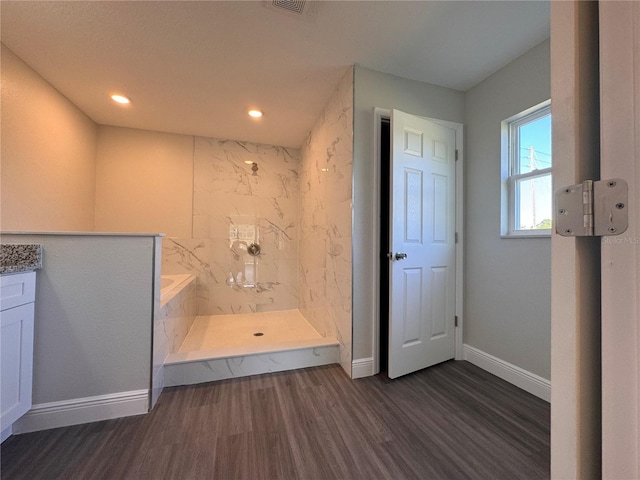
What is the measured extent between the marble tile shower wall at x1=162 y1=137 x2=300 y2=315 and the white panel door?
199 centimetres

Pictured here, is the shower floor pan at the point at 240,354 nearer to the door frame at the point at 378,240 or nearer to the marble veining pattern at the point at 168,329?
the marble veining pattern at the point at 168,329

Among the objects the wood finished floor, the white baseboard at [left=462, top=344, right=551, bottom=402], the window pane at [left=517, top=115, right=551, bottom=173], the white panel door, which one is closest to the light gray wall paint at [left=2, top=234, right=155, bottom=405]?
the wood finished floor

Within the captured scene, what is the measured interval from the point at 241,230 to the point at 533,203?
3.10 m

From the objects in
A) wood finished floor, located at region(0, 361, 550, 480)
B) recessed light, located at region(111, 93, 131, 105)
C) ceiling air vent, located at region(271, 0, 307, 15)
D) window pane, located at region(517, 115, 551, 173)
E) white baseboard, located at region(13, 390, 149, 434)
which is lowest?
wood finished floor, located at region(0, 361, 550, 480)

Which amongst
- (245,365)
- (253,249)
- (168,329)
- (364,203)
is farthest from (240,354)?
(253,249)

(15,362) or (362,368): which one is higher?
(15,362)

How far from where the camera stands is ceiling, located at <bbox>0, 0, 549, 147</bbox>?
1469mm

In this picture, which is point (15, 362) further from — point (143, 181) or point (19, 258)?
point (143, 181)

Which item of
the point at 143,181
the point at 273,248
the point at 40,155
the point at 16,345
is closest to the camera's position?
the point at 16,345

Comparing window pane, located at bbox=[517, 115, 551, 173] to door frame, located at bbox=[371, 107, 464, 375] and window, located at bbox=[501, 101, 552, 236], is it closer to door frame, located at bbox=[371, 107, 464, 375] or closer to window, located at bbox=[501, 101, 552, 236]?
window, located at bbox=[501, 101, 552, 236]

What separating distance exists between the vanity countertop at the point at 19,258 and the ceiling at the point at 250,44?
4.61 ft

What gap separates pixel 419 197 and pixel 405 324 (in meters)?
0.98

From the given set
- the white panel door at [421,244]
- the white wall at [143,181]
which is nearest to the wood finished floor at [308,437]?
the white panel door at [421,244]

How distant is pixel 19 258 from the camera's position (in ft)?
4.05
